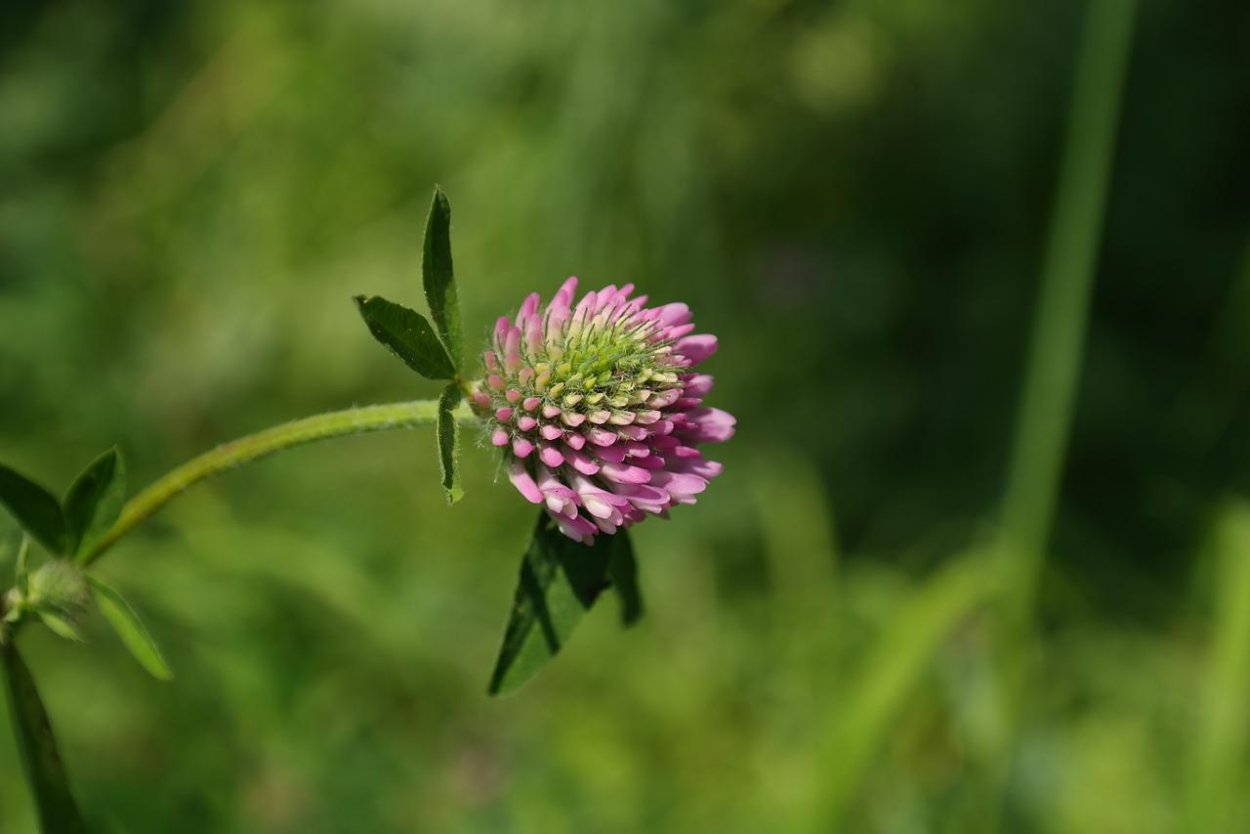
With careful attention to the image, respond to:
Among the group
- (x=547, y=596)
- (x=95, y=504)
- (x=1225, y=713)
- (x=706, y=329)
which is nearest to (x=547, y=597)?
(x=547, y=596)

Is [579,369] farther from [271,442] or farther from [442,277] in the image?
[271,442]

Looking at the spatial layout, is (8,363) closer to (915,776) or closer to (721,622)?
(721,622)

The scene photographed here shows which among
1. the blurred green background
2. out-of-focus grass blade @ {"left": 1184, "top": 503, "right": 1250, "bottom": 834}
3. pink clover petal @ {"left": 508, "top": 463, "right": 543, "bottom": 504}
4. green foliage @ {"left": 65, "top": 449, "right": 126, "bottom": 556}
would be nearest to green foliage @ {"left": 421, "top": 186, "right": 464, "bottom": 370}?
pink clover petal @ {"left": 508, "top": 463, "right": 543, "bottom": 504}

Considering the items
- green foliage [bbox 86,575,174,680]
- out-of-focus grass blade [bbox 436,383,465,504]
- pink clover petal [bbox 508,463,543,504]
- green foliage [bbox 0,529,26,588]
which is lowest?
green foliage [bbox 86,575,174,680]

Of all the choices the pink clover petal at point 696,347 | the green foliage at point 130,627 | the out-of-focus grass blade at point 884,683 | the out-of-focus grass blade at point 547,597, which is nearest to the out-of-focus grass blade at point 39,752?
the green foliage at point 130,627

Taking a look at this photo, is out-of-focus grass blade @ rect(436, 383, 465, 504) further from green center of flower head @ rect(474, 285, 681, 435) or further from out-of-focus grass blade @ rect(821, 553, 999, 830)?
out-of-focus grass blade @ rect(821, 553, 999, 830)
